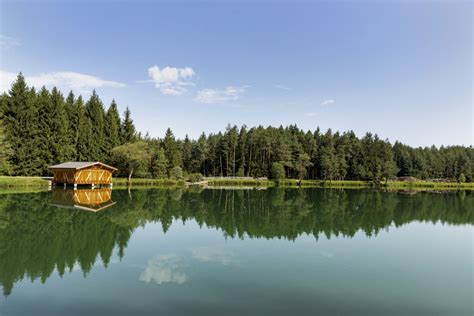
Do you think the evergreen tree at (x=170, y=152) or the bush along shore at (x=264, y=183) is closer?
the bush along shore at (x=264, y=183)

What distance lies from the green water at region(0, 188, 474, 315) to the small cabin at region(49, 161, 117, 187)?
70.6 feet

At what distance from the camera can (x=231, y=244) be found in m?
12.1

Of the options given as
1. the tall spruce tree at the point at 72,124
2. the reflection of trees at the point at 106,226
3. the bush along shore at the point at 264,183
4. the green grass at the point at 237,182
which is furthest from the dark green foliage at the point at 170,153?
the reflection of trees at the point at 106,226

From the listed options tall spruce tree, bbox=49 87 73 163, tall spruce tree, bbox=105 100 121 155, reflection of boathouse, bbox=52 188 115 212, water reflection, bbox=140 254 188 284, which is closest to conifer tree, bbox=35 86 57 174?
tall spruce tree, bbox=49 87 73 163

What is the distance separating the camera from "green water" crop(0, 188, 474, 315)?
Answer: 6578mm

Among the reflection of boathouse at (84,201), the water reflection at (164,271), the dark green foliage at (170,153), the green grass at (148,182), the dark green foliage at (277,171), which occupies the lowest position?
the water reflection at (164,271)

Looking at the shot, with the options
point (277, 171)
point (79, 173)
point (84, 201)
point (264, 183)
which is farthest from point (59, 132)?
point (277, 171)

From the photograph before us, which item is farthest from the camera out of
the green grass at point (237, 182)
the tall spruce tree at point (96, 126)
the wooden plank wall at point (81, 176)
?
the green grass at point (237, 182)

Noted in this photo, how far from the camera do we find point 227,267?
9.08m

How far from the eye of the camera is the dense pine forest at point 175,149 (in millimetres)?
43656

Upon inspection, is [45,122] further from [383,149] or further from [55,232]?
[383,149]

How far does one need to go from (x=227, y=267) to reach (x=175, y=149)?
166 feet

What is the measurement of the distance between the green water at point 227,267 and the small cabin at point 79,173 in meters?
21.5

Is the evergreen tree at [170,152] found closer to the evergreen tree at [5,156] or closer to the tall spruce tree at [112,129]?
the tall spruce tree at [112,129]
